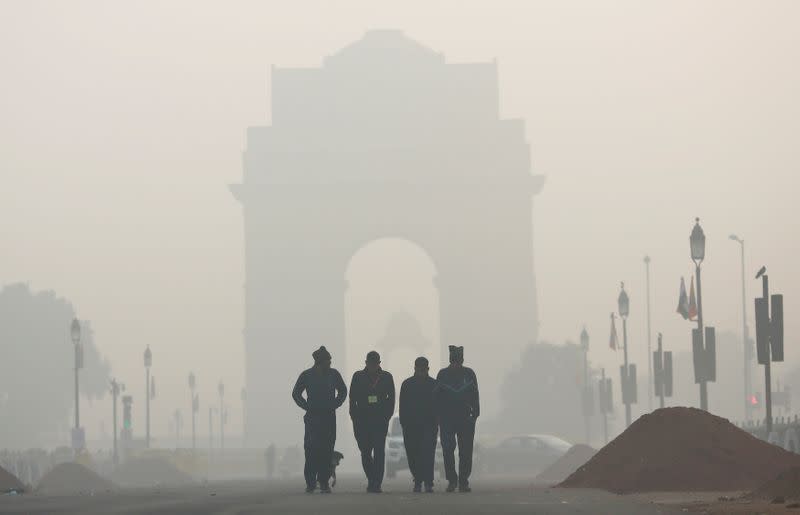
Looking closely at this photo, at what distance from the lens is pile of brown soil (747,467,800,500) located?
17.5 meters

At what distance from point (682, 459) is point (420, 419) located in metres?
3.78

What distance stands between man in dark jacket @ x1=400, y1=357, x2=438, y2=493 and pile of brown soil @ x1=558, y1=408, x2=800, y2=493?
8.65ft

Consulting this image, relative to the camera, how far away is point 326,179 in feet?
295

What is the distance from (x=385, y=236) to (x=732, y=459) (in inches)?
2613

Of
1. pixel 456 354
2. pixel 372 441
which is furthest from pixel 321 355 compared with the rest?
pixel 456 354

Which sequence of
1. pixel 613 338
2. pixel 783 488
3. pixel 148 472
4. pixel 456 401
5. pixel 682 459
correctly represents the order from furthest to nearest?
pixel 613 338 < pixel 148 472 < pixel 682 459 < pixel 456 401 < pixel 783 488

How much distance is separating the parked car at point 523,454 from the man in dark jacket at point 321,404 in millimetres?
28203

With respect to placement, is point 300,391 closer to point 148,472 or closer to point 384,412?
point 384,412

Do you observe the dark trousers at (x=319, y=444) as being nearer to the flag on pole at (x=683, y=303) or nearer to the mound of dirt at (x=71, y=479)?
the mound of dirt at (x=71, y=479)

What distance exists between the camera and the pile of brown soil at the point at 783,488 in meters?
17.5

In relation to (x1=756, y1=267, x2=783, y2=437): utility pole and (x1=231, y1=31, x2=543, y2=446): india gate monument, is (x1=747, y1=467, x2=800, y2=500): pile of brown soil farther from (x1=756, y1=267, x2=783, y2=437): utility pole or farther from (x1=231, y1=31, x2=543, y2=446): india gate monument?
(x1=231, y1=31, x2=543, y2=446): india gate monument

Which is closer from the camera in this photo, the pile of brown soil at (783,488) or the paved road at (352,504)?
the paved road at (352,504)

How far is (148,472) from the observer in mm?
52375

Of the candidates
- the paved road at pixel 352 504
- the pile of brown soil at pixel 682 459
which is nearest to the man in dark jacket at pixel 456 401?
the paved road at pixel 352 504
